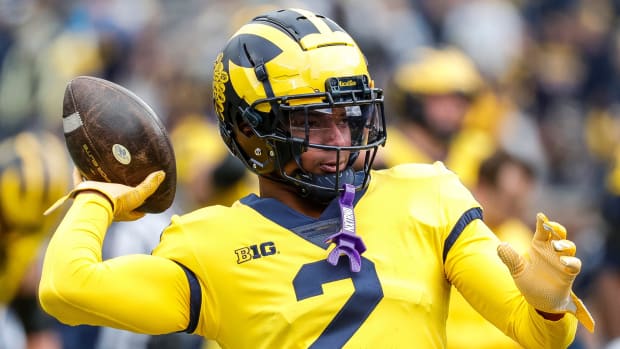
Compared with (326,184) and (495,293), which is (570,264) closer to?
(495,293)

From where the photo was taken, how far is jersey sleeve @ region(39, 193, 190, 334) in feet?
12.5

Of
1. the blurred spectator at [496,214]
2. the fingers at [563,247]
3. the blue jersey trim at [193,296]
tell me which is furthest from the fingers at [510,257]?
the blurred spectator at [496,214]

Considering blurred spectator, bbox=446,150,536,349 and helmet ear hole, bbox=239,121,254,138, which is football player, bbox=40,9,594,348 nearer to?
helmet ear hole, bbox=239,121,254,138

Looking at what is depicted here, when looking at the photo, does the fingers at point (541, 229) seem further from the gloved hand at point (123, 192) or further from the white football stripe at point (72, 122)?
the white football stripe at point (72, 122)

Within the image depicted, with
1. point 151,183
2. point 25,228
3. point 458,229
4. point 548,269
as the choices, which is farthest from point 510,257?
point 25,228

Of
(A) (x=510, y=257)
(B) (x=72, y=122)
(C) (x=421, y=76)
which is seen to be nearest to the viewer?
(A) (x=510, y=257)

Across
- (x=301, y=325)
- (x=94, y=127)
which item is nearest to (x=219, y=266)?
(x=301, y=325)

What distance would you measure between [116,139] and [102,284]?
0.52m

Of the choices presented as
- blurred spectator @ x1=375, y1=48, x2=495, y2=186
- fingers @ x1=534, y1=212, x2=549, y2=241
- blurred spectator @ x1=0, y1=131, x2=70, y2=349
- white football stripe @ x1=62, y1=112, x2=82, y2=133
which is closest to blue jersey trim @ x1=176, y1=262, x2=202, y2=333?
white football stripe @ x1=62, y1=112, x2=82, y2=133

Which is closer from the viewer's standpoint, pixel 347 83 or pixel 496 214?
pixel 347 83

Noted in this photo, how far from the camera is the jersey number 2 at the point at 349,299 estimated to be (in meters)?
3.86

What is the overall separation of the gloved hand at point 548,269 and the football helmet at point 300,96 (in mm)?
619

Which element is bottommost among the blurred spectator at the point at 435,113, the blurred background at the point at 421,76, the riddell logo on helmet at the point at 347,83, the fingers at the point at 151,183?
the blurred background at the point at 421,76

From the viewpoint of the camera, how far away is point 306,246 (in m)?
3.96
